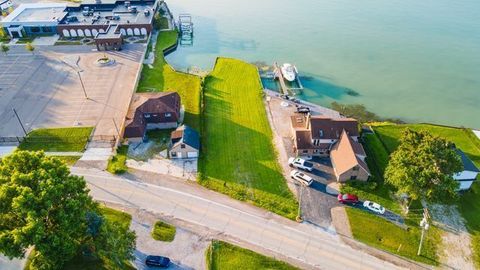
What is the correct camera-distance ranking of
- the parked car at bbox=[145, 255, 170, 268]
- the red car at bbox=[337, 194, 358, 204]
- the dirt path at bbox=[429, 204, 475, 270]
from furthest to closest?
1. the red car at bbox=[337, 194, 358, 204]
2. the dirt path at bbox=[429, 204, 475, 270]
3. the parked car at bbox=[145, 255, 170, 268]

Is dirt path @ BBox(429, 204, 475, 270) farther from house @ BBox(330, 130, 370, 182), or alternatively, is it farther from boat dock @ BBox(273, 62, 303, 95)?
boat dock @ BBox(273, 62, 303, 95)

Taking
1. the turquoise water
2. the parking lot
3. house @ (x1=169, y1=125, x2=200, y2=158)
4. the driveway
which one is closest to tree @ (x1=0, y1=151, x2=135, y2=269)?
the driveway

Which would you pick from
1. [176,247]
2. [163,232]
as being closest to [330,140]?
[176,247]

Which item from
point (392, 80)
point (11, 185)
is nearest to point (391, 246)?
point (11, 185)

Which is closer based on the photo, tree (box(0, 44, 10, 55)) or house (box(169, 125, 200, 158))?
house (box(169, 125, 200, 158))

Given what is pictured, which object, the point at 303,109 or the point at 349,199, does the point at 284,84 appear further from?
the point at 349,199
